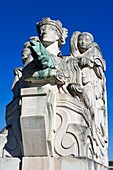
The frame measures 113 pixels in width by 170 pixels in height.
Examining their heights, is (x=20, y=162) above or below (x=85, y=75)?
below

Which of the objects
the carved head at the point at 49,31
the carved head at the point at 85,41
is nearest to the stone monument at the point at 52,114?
the carved head at the point at 49,31

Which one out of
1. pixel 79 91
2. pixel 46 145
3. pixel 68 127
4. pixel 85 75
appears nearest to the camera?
pixel 46 145

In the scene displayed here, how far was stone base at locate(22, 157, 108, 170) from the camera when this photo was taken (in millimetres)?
5344

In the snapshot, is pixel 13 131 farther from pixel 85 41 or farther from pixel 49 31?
pixel 85 41

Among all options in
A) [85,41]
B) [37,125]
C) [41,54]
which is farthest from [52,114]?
[85,41]

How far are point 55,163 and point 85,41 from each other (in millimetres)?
3464

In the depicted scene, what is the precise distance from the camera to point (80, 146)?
221 inches

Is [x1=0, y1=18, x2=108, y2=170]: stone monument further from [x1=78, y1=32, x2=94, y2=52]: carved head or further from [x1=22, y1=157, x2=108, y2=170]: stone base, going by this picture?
[x1=78, y1=32, x2=94, y2=52]: carved head

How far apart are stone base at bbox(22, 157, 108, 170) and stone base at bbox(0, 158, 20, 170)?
0.18 metres

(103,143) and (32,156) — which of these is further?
(103,143)

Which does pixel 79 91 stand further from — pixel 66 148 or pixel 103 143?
pixel 103 143

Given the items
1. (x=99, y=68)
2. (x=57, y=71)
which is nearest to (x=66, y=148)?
(x=57, y=71)

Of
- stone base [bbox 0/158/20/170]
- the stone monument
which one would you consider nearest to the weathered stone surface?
the stone monument

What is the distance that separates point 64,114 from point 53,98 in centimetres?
39
